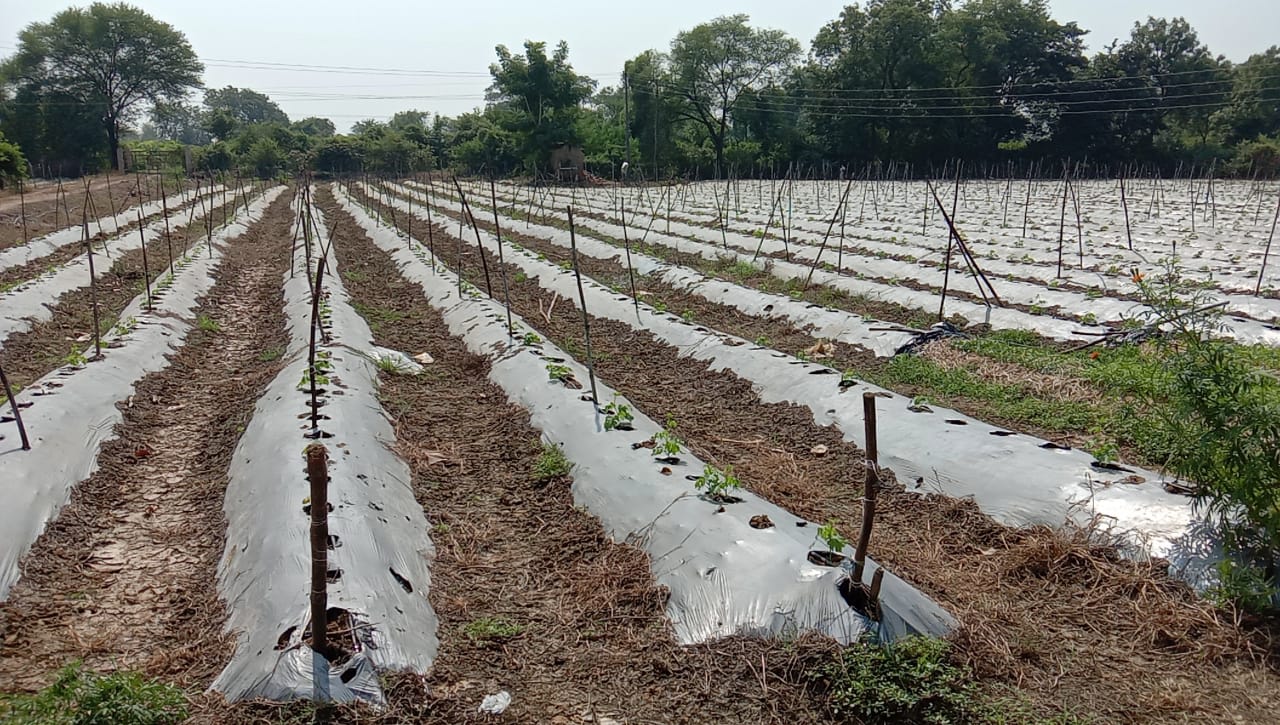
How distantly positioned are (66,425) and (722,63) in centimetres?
5217

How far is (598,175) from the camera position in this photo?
45.3m

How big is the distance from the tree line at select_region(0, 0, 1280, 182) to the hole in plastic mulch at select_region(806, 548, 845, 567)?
37.7 m

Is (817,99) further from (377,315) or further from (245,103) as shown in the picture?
(245,103)

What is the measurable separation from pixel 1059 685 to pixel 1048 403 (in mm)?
3764

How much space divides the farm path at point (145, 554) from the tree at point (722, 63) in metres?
47.8

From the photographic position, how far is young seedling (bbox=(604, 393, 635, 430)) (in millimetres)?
5770

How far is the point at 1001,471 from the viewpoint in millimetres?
5090

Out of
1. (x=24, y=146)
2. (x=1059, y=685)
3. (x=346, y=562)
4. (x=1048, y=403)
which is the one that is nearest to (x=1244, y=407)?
(x=1059, y=685)

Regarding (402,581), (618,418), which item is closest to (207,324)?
(618,418)

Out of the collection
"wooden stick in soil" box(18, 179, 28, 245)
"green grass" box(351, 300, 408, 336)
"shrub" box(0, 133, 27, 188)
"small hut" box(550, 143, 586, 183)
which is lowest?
"green grass" box(351, 300, 408, 336)

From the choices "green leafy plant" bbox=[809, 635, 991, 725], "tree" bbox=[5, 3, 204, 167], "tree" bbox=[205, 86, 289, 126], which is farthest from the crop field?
"tree" bbox=[205, 86, 289, 126]

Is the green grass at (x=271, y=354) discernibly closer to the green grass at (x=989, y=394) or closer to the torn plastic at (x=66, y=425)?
the torn plastic at (x=66, y=425)

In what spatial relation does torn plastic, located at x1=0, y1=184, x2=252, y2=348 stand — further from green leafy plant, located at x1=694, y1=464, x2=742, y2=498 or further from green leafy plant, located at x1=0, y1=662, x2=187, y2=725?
green leafy plant, located at x1=694, y1=464, x2=742, y2=498

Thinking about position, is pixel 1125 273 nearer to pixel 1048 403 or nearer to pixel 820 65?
pixel 1048 403
